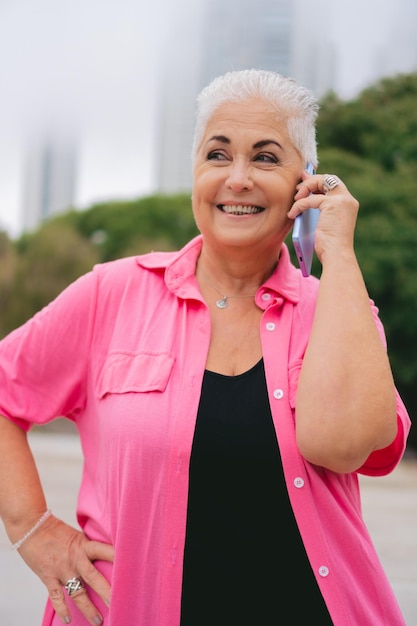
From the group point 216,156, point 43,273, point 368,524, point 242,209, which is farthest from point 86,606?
point 43,273

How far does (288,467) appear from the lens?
1518 mm

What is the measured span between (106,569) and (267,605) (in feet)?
1.26

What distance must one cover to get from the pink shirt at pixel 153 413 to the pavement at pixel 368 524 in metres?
2.09

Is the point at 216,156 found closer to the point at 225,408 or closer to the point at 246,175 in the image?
the point at 246,175

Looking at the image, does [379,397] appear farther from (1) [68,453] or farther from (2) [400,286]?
(2) [400,286]

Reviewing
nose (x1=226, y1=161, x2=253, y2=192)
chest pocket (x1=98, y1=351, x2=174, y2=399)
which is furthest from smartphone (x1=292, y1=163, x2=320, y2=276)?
chest pocket (x1=98, y1=351, x2=174, y2=399)

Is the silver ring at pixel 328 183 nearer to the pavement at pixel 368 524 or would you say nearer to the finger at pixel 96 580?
the finger at pixel 96 580

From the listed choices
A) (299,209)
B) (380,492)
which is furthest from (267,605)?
(380,492)

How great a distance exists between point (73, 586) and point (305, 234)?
0.98m

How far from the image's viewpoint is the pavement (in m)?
3.69

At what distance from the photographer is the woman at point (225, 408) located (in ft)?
5.00

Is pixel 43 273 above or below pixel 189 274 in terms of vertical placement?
below

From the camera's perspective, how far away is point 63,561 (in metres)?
1.69

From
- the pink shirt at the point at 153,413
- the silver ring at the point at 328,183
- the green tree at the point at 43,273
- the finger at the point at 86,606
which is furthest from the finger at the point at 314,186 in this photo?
the green tree at the point at 43,273
